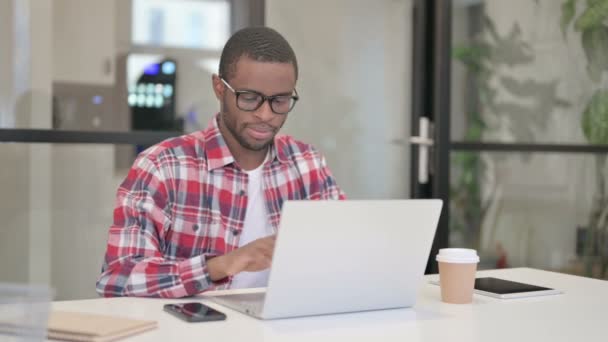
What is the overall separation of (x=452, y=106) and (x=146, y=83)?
50.8 inches

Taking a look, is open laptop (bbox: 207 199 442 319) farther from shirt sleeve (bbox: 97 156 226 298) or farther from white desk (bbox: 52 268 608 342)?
shirt sleeve (bbox: 97 156 226 298)

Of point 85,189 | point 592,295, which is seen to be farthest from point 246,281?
point 85,189

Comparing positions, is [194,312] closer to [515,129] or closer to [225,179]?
[225,179]

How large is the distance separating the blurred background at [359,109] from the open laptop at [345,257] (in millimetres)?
1484

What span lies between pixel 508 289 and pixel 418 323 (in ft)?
1.27

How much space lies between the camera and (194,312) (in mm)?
1345

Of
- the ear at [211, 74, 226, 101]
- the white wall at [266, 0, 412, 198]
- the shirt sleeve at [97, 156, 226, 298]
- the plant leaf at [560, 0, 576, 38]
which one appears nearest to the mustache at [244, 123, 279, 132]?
the ear at [211, 74, 226, 101]

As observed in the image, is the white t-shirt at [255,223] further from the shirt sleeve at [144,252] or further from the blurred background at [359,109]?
the blurred background at [359,109]

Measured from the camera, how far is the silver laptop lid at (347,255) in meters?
1.28

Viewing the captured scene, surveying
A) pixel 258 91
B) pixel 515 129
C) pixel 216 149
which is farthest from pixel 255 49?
pixel 515 129

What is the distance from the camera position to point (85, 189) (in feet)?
9.16

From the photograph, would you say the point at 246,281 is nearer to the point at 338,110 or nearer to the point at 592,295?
the point at 592,295

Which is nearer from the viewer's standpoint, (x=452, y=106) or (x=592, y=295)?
(x=592, y=295)

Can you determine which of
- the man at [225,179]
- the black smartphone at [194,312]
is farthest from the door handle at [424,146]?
the black smartphone at [194,312]
